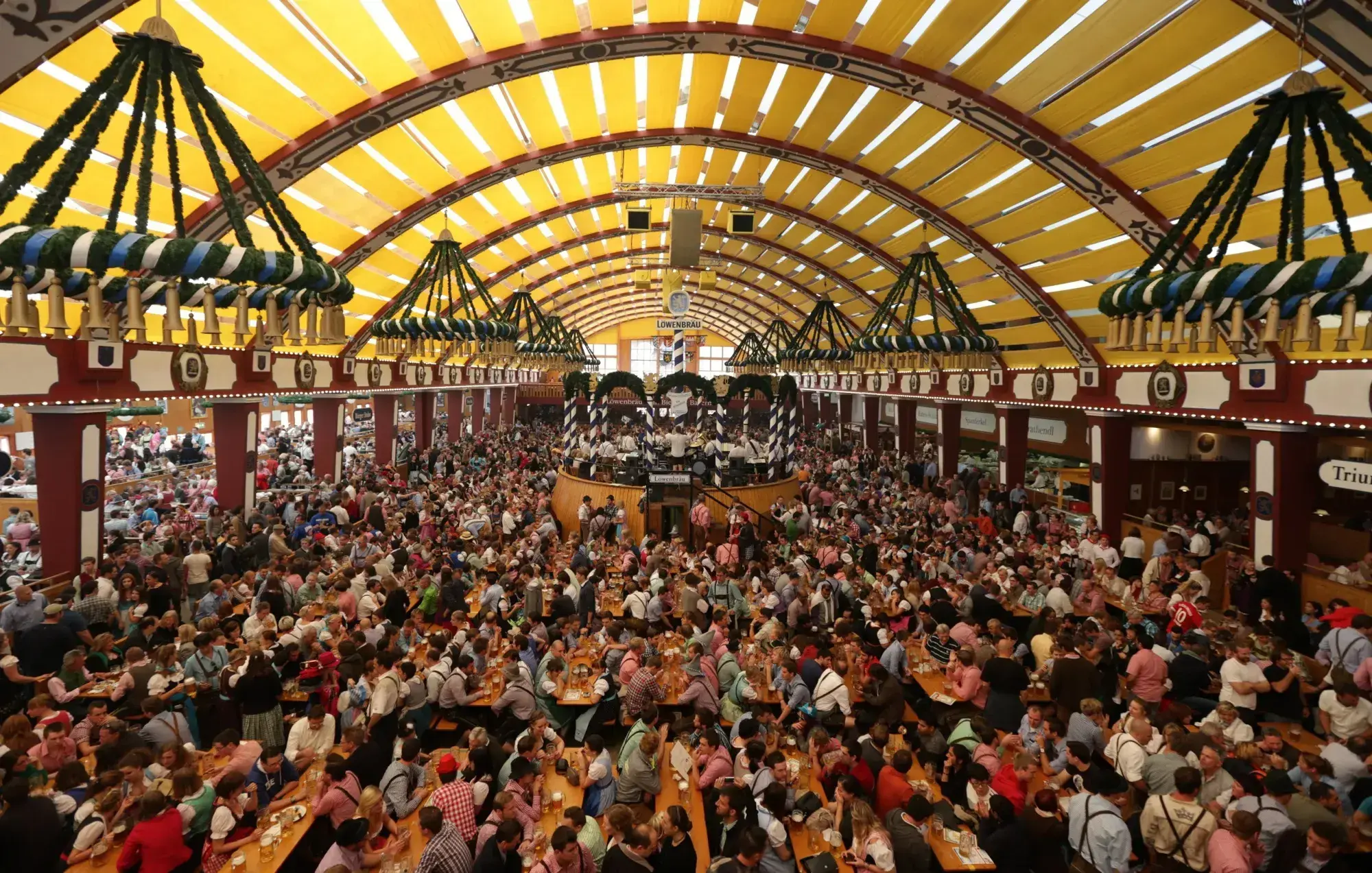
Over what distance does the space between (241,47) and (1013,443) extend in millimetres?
18417

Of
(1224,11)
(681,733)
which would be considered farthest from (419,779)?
(1224,11)

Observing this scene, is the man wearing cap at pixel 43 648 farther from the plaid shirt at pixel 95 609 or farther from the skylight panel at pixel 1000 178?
the skylight panel at pixel 1000 178

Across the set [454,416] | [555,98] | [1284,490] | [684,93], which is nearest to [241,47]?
[555,98]

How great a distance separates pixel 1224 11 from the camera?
8008 millimetres

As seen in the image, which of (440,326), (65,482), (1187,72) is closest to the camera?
(1187,72)

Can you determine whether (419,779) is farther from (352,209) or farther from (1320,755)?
(352,209)

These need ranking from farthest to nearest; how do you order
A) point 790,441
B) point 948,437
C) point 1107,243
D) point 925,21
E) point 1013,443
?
point 948,437
point 790,441
point 1013,443
point 1107,243
point 925,21

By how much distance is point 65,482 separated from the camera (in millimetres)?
9641

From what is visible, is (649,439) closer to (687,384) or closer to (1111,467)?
(687,384)

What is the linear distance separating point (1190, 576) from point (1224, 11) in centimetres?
698

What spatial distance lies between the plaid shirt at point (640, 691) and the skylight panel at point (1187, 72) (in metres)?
9.85

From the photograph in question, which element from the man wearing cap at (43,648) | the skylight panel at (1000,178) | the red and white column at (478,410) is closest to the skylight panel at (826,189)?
the skylight panel at (1000,178)

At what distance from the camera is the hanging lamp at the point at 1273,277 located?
4070mm

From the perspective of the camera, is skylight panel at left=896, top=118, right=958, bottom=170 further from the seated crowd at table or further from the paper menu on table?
the paper menu on table
